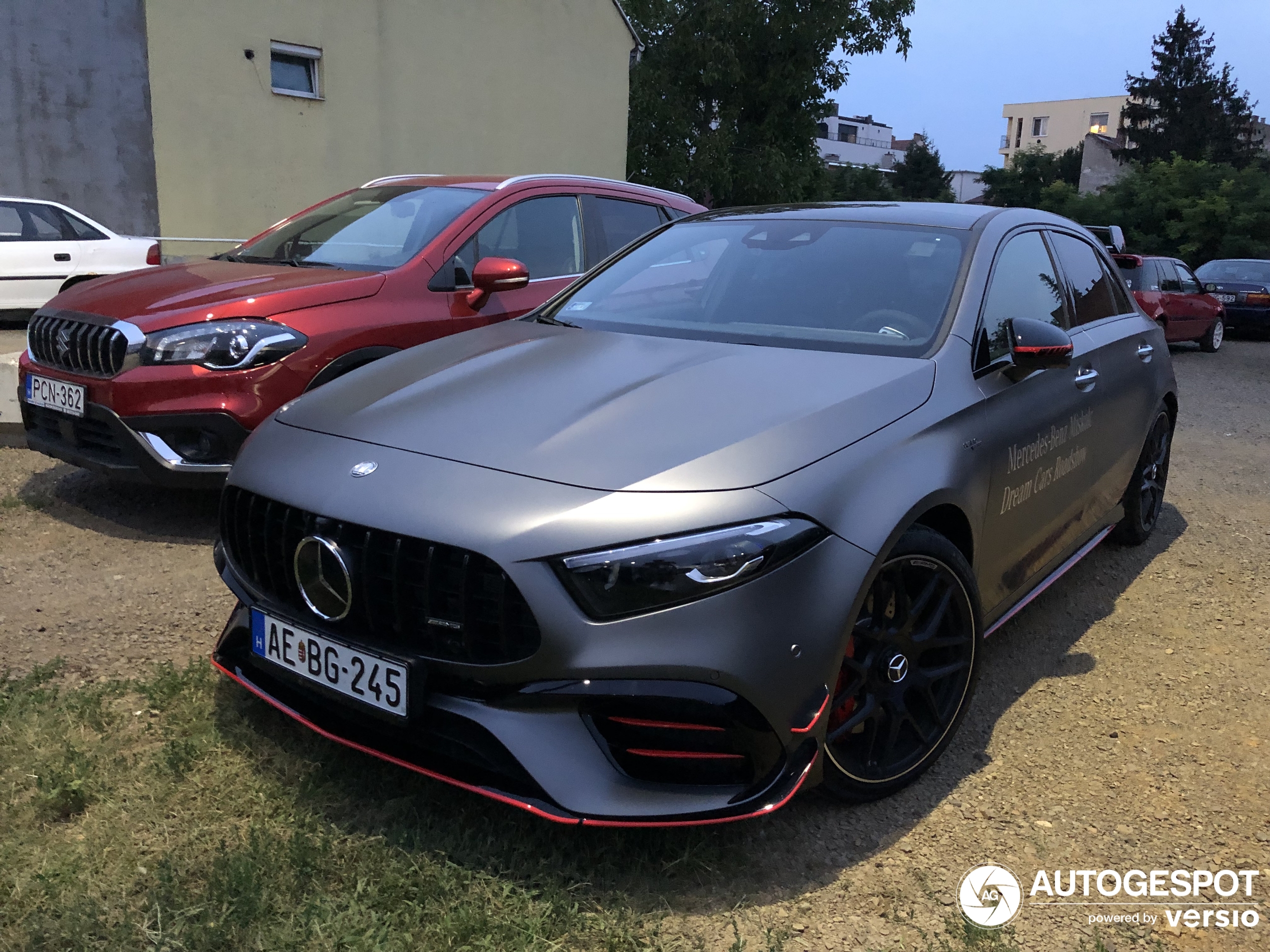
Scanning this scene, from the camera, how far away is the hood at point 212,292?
450cm

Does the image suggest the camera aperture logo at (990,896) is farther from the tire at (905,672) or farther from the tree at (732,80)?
the tree at (732,80)

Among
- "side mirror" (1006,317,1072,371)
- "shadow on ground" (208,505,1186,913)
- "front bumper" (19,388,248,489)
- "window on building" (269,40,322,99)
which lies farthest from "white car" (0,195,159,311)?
"side mirror" (1006,317,1072,371)

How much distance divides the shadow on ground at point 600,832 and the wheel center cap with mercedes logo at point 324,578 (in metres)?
0.52

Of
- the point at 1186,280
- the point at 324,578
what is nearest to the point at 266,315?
the point at 324,578

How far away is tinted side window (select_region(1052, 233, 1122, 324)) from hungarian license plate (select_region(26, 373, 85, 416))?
13.3 ft

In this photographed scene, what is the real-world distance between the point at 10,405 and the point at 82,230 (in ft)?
19.7

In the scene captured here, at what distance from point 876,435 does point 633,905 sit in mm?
1228

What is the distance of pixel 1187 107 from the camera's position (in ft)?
163

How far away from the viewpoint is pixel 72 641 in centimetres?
358

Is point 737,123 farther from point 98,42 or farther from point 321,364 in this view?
point 321,364

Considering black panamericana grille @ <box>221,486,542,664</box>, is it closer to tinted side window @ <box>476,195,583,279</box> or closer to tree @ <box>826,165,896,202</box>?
tinted side window @ <box>476,195,583,279</box>

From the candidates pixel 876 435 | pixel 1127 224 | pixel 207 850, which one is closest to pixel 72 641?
pixel 207 850

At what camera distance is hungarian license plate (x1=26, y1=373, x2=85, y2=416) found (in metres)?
4.56

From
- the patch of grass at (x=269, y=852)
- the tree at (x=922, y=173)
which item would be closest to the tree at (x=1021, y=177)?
the tree at (x=922, y=173)
